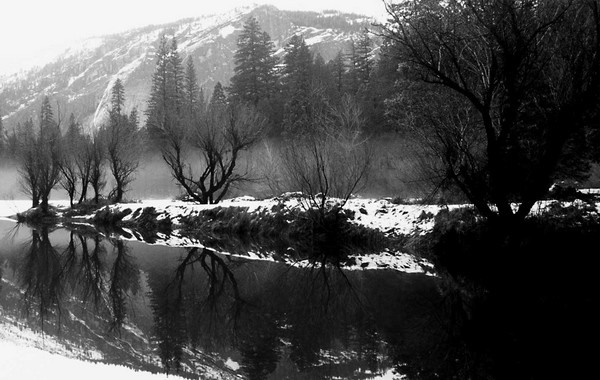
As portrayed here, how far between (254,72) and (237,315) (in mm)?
40172

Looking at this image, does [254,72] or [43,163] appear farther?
[254,72]

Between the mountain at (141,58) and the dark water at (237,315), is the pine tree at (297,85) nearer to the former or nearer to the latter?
the dark water at (237,315)

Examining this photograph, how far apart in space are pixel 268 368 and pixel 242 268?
706 centimetres

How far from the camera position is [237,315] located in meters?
7.81

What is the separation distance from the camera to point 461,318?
7.40 m

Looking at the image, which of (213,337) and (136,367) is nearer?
(136,367)

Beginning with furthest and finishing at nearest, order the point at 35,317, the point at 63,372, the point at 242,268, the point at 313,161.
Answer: the point at 313,161, the point at 242,268, the point at 35,317, the point at 63,372

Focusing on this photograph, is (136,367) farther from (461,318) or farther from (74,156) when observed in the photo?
(74,156)

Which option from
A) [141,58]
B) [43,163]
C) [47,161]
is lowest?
[43,163]

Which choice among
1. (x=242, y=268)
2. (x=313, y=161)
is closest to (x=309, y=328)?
(x=242, y=268)

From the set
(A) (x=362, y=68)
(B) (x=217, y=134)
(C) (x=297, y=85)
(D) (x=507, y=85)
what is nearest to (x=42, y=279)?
(D) (x=507, y=85)

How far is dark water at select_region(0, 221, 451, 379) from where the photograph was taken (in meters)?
5.70

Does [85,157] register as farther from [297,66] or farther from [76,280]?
[76,280]

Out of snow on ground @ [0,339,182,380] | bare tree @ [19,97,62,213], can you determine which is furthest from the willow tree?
bare tree @ [19,97,62,213]
